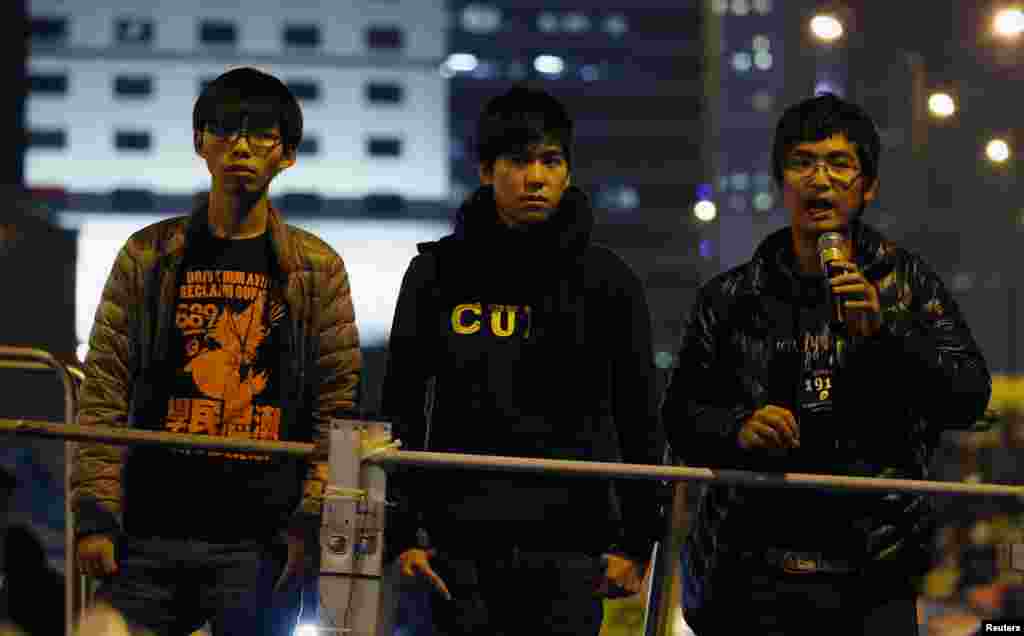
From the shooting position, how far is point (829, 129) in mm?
3480

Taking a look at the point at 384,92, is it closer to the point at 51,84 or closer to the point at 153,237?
the point at 51,84

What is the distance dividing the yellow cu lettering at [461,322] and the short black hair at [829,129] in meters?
0.87

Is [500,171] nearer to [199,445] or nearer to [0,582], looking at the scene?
[199,445]

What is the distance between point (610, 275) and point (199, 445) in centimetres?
110

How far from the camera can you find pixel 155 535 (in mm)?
3346

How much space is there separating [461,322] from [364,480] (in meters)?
0.56

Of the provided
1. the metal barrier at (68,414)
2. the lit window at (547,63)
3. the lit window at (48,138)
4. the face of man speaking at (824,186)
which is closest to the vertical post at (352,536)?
the face of man speaking at (824,186)

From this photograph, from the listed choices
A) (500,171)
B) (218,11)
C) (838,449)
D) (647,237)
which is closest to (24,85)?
(500,171)

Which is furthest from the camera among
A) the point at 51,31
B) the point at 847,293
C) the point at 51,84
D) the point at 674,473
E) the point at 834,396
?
the point at 51,31

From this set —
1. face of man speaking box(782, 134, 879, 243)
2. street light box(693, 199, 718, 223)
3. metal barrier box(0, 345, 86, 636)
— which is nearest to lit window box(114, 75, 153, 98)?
street light box(693, 199, 718, 223)

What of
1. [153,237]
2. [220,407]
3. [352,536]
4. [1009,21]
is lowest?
[352,536]

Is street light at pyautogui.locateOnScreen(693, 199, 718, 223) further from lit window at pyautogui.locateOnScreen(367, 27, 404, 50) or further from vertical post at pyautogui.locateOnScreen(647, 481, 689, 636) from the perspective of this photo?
lit window at pyautogui.locateOnScreen(367, 27, 404, 50)

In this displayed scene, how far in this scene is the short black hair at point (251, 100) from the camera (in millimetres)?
3621

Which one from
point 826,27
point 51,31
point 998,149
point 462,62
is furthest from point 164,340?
point 462,62
